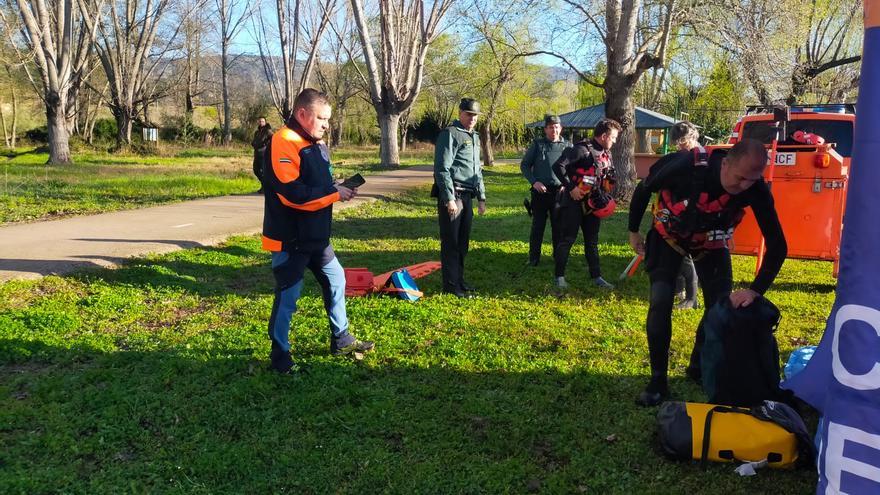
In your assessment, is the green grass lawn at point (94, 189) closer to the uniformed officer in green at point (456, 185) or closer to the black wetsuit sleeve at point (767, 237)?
the uniformed officer in green at point (456, 185)

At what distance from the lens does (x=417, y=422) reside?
3871mm

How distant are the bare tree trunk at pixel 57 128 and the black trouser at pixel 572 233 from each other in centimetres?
2211

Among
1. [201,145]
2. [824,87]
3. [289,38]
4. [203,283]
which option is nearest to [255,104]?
[201,145]

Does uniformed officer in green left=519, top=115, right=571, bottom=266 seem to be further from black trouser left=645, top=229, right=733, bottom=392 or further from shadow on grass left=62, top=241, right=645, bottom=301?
black trouser left=645, top=229, right=733, bottom=392

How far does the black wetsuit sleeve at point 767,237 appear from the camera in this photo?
3.56 m

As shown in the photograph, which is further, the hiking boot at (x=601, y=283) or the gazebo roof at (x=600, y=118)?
the gazebo roof at (x=600, y=118)

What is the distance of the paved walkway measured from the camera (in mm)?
7391

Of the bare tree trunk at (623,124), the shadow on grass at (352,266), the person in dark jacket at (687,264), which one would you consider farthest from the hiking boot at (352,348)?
the bare tree trunk at (623,124)

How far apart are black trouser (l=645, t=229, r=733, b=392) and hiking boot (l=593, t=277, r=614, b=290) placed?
9.48ft

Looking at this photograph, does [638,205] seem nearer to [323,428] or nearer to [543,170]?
[323,428]

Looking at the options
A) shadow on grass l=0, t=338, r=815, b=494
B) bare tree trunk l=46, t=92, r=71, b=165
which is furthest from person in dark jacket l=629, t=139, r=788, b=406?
bare tree trunk l=46, t=92, r=71, b=165

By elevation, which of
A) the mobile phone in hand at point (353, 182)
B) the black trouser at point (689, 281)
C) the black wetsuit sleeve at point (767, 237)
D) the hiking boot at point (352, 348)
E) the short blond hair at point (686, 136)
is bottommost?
the hiking boot at point (352, 348)

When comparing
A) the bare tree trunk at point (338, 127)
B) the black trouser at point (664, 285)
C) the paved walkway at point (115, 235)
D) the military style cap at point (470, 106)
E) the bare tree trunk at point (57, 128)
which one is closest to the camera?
the black trouser at point (664, 285)

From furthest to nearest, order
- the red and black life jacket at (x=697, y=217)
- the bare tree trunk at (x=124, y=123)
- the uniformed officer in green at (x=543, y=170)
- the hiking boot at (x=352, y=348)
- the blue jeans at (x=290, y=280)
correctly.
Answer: the bare tree trunk at (x=124, y=123)
the uniformed officer in green at (x=543, y=170)
the hiking boot at (x=352, y=348)
the blue jeans at (x=290, y=280)
the red and black life jacket at (x=697, y=217)
